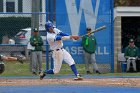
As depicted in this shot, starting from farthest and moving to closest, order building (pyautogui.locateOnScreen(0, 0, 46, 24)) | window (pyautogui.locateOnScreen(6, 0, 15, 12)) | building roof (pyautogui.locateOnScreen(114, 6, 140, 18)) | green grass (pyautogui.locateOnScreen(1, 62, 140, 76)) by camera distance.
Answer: building roof (pyautogui.locateOnScreen(114, 6, 140, 18)) → window (pyautogui.locateOnScreen(6, 0, 15, 12)) → building (pyautogui.locateOnScreen(0, 0, 46, 24)) → green grass (pyautogui.locateOnScreen(1, 62, 140, 76))

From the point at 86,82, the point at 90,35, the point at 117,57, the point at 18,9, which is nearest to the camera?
the point at 86,82

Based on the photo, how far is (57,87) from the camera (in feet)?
48.9

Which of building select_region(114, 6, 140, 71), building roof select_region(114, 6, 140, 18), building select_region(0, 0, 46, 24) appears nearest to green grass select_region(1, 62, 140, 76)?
building select_region(114, 6, 140, 71)

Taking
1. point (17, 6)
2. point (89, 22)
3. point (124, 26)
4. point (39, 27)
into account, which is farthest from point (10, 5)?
point (124, 26)

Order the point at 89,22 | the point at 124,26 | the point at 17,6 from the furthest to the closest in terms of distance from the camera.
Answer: the point at 124,26
the point at 17,6
the point at 89,22

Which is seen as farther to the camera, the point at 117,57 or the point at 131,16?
the point at 131,16

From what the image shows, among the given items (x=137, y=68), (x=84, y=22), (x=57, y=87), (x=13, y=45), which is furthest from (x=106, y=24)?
(x=57, y=87)

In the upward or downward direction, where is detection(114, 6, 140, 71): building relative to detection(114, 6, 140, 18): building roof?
downward

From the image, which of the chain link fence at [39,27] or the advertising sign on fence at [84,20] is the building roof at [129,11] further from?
the advertising sign on fence at [84,20]

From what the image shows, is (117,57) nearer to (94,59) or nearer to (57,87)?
(94,59)

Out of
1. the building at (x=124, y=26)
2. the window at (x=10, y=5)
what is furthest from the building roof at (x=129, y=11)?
the window at (x=10, y=5)

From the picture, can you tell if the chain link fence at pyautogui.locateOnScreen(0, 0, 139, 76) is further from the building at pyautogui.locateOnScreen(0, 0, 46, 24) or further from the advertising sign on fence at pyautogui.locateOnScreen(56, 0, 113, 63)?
the building at pyautogui.locateOnScreen(0, 0, 46, 24)

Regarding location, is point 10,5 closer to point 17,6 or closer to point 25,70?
point 17,6

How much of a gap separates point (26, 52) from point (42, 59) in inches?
32.8
